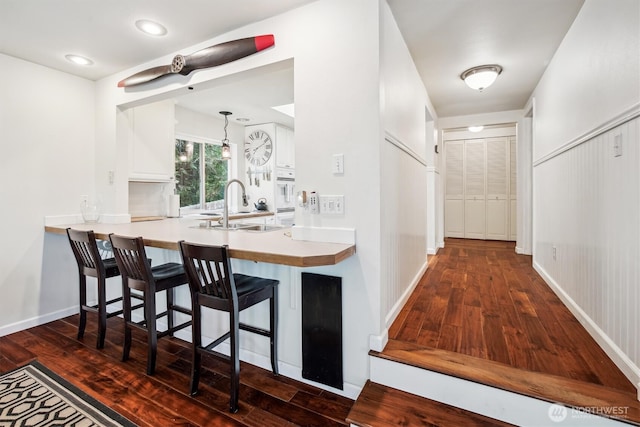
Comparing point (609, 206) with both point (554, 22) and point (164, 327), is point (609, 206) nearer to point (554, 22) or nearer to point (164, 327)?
point (554, 22)

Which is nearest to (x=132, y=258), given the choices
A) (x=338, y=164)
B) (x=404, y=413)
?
(x=338, y=164)

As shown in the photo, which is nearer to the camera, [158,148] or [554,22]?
[554,22]

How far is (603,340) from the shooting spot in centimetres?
182

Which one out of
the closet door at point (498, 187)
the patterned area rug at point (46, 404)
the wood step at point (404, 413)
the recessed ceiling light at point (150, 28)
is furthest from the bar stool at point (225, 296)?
the closet door at point (498, 187)

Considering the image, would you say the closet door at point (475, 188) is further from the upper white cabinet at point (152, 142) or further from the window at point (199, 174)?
the upper white cabinet at point (152, 142)

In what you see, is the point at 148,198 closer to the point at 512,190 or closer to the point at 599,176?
the point at 599,176

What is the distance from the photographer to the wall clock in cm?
509

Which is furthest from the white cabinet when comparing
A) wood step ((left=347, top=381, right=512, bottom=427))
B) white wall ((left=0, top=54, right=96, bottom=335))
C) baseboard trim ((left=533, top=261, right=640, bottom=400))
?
white wall ((left=0, top=54, right=96, bottom=335))

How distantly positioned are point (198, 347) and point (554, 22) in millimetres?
3483

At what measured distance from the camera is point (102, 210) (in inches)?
126

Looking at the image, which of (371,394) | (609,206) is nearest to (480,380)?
(371,394)

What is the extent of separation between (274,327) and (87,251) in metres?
1.69

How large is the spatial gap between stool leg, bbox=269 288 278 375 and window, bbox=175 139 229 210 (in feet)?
9.91

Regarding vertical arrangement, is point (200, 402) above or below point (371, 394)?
below
